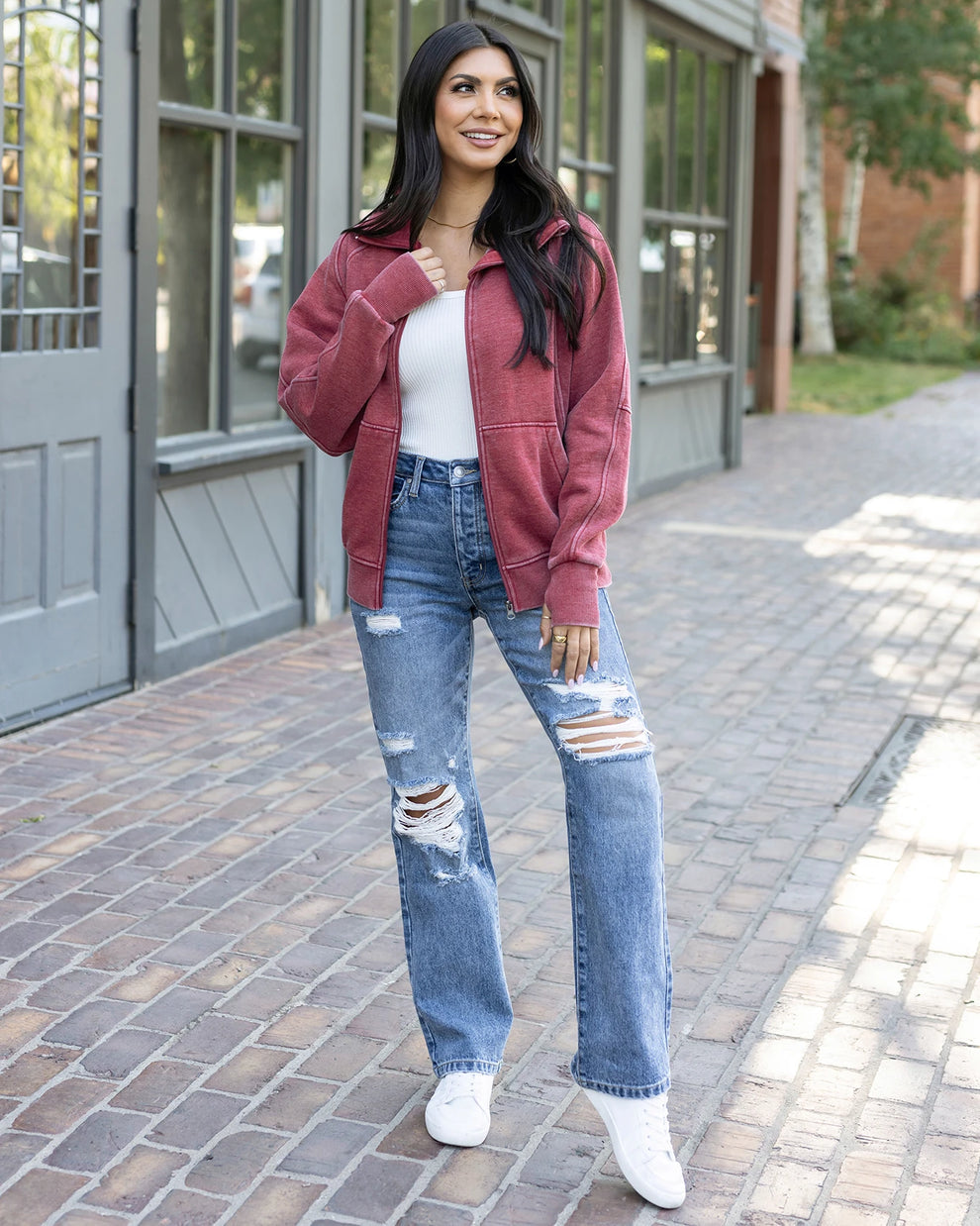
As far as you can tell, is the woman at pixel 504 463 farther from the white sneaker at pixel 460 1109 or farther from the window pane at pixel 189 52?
the window pane at pixel 189 52

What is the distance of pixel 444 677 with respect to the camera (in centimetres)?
286

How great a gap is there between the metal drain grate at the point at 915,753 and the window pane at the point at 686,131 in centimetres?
741

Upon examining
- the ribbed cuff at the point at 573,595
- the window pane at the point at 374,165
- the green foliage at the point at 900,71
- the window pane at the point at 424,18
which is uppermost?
the green foliage at the point at 900,71

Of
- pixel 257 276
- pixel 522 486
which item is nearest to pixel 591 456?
pixel 522 486

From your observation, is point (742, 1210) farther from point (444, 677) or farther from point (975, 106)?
point (975, 106)

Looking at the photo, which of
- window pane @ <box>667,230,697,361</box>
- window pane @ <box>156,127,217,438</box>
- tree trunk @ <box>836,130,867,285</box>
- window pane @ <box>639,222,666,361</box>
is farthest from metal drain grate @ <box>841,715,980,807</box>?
tree trunk @ <box>836,130,867,285</box>

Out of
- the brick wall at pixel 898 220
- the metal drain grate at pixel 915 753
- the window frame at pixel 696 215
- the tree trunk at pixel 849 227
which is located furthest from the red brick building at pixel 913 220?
the metal drain grate at pixel 915 753

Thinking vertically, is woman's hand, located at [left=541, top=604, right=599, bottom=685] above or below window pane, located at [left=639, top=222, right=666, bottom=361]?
below

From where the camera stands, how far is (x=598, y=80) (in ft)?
36.5

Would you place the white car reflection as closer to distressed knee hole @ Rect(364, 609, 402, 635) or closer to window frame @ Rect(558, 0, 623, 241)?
window frame @ Rect(558, 0, 623, 241)

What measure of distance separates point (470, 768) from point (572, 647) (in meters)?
0.41

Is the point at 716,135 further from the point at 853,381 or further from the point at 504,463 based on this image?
the point at 504,463

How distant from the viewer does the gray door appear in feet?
17.9

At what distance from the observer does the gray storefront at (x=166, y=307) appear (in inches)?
219
